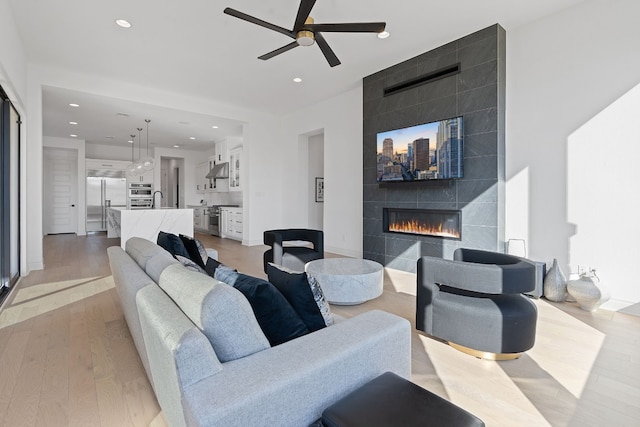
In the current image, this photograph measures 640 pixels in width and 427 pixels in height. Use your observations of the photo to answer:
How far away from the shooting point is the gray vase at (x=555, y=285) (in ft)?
10.6

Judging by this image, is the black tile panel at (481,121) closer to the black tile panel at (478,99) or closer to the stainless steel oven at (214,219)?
the black tile panel at (478,99)

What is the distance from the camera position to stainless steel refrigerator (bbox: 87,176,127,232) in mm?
9438

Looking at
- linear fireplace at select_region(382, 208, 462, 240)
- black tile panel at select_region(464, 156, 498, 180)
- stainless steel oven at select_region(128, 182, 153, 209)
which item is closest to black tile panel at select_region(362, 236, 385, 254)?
linear fireplace at select_region(382, 208, 462, 240)

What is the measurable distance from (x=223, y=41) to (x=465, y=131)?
3.18 m

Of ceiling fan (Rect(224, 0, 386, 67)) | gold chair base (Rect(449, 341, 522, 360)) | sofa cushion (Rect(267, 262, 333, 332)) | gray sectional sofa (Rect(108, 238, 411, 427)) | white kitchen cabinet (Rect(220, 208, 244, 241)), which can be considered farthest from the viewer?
white kitchen cabinet (Rect(220, 208, 244, 241))

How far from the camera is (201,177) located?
35.1 feet

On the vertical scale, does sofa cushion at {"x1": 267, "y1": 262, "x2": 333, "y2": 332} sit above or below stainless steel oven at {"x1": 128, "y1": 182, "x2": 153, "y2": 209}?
below

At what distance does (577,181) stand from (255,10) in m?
3.75

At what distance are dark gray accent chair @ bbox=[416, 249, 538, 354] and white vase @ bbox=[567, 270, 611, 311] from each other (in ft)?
3.92

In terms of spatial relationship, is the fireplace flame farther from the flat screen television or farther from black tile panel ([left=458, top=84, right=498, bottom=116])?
black tile panel ([left=458, top=84, right=498, bottom=116])

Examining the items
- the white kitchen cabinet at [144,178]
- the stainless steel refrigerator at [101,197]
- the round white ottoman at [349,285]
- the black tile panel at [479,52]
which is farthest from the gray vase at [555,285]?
the stainless steel refrigerator at [101,197]

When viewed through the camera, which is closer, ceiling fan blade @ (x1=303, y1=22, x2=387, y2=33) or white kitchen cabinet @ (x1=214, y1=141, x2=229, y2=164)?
ceiling fan blade @ (x1=303, y1=22, x2=387, y2=33)

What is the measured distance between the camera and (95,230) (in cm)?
977

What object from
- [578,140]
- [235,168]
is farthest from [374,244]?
[235,168]
